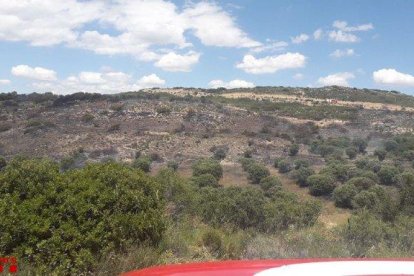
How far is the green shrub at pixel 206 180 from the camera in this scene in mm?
29928

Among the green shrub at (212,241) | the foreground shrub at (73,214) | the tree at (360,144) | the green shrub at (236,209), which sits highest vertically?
the foreground shrub at (73,214)

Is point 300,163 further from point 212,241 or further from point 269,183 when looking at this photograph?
point 212,241

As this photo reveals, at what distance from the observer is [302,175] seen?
3494 cm

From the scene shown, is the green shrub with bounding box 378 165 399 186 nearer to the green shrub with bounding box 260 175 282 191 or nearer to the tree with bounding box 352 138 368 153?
the green shrub with bounding box 260 175 282 191

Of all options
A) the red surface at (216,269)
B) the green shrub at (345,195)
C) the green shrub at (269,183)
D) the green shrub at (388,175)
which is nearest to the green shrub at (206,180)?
the green shrub at (269,183)

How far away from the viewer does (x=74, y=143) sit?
4456 centimetres

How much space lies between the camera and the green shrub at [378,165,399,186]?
33.0 meters

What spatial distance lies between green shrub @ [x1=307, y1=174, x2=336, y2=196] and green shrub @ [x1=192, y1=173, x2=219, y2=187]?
654cm

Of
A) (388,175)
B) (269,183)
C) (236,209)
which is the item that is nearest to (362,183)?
(388,175)

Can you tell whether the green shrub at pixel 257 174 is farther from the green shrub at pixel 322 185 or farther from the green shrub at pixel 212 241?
the green shrub at pixel 212 241

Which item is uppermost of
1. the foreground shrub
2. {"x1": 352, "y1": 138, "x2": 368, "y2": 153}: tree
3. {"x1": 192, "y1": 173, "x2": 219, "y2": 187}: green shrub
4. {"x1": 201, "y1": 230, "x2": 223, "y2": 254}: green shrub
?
the foreground shrub

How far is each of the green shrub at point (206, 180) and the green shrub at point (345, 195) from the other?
7.21m

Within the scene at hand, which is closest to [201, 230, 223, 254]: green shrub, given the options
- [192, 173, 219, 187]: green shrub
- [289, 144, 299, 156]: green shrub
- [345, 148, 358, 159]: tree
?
[192, 173, 219, 187]: green shrub

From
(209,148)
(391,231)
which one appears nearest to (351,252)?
(391,231)
